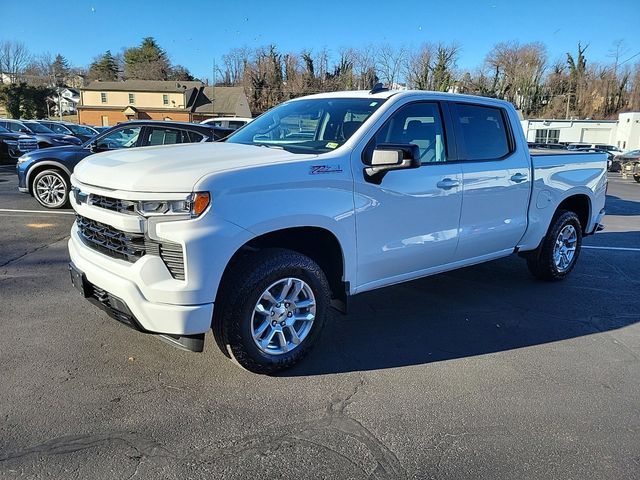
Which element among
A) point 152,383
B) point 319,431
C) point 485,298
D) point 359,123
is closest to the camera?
point 319,431

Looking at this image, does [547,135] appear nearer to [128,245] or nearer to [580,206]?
[580,206]

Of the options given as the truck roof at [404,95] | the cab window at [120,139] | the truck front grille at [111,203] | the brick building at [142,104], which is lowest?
the truck front grille at [111,203]

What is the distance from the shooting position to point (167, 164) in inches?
125

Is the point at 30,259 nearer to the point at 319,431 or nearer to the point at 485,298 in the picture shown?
the point at 319,431

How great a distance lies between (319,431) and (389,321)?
183 cm

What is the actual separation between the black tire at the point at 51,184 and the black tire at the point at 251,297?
292 inches

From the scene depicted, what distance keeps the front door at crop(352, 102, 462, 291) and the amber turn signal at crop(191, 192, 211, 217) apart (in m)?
1.16

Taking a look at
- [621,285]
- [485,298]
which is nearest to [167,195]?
[485,298]

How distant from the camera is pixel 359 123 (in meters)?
3.90


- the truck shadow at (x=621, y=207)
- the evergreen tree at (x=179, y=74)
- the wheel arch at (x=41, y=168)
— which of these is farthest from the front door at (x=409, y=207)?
the evergreen tree at (x=179, y=74)

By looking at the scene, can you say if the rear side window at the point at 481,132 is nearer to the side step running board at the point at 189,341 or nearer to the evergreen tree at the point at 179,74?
the side step running board at the point at 189,341

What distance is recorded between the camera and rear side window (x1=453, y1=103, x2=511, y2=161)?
4602 millimetres

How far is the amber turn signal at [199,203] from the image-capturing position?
2896mm

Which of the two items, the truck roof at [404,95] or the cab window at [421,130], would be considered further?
the truck roof at [404,95]
